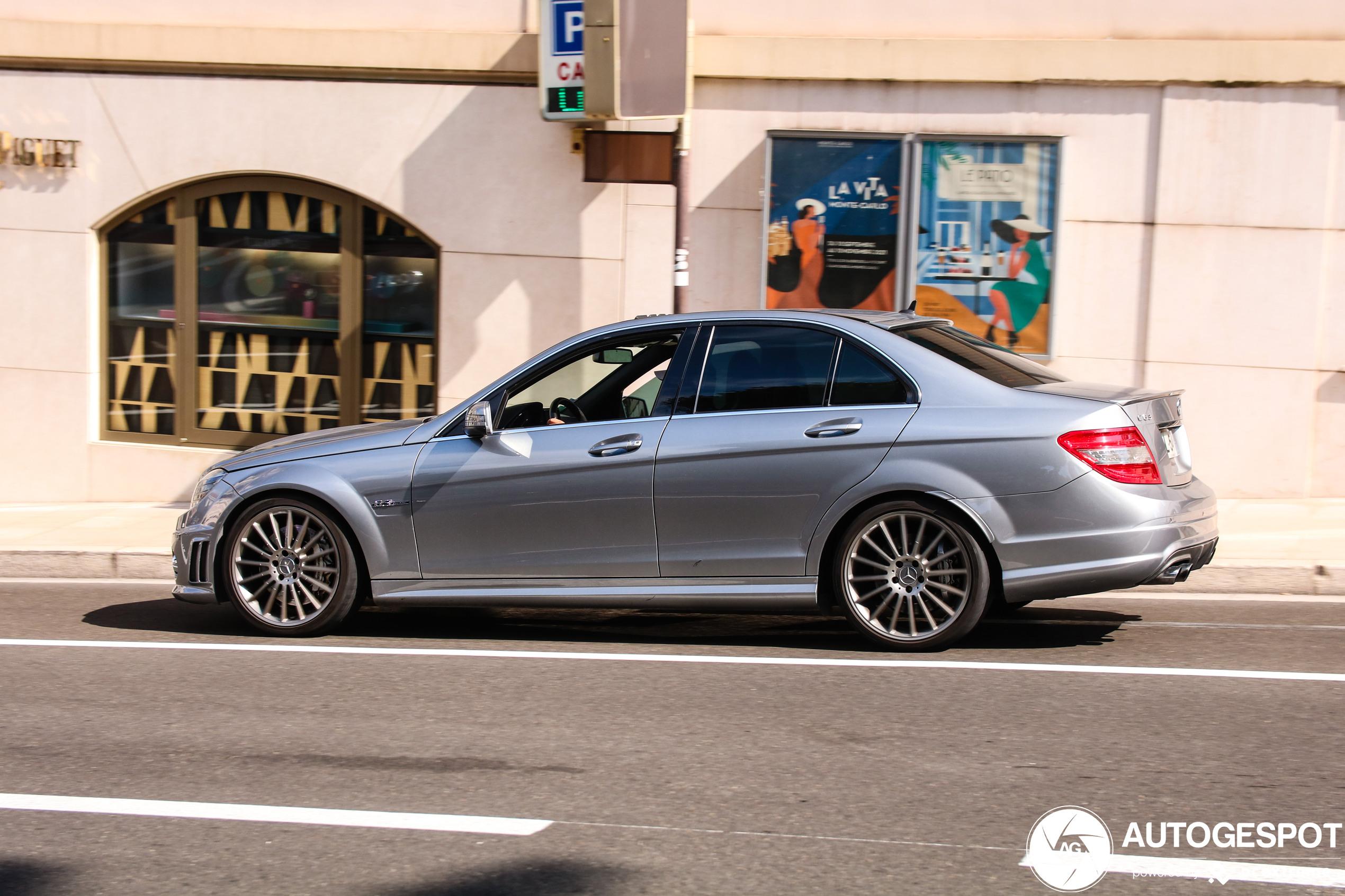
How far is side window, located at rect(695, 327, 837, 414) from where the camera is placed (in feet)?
21.4

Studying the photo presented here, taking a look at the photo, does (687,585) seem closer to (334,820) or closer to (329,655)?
(329,655)

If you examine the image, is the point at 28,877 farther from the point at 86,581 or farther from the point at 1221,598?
the point at 1221,598

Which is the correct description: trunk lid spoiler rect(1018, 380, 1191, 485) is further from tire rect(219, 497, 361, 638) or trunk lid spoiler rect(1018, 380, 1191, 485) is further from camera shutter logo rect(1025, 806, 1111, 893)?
tire rect(219, 497, 361, 638)

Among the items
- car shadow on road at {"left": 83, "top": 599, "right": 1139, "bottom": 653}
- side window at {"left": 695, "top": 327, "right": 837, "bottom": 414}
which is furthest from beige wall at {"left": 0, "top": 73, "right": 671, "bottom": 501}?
side window at {"left": 695, "top": 327, "right": 837, "bottom": 414}

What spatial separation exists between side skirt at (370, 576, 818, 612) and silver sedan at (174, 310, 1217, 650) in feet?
0.04

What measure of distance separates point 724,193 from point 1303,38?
188 inches

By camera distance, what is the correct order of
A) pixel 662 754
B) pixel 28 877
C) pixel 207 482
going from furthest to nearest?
1. pixel 207 482
2. pixel 662 754
3. pixel 28 877

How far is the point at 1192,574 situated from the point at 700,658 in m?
3.74

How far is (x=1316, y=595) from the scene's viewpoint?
26.7 ft

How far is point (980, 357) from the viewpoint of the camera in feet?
22.1

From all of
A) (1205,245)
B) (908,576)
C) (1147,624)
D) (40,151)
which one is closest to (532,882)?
(908,576)

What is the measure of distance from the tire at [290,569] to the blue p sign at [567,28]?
550 cm

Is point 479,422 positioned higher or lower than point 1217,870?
higher

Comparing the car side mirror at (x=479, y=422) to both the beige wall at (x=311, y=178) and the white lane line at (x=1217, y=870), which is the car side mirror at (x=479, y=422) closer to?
the white lane line at (x=1217, y=870)
